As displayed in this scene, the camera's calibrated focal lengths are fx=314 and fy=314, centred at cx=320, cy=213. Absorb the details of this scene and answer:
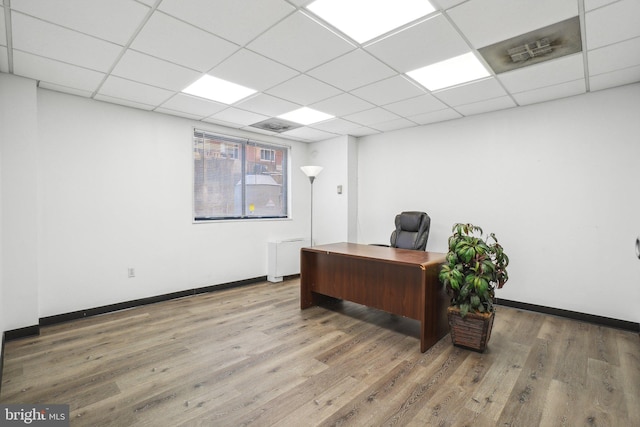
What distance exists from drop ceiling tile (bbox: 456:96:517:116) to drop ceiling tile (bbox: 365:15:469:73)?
1.37 meters

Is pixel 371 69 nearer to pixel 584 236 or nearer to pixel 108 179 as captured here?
pixel 584 236

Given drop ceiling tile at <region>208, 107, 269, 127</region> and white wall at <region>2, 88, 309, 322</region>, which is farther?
drop ceiling tile at <region>208, 107, 269, 127</region>

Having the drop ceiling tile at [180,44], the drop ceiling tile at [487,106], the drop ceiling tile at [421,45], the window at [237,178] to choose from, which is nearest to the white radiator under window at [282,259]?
the window at [237,178]

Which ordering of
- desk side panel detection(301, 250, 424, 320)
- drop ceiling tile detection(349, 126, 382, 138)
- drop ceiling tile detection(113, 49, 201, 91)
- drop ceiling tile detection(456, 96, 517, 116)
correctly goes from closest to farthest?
drop ceiling tile detection(113, 49, 201, 91) < desk side panel detection(301, 250, 424, 320) < drop ceiling tile detection(456, 96, 517, 116) < drop ceiling tile detection(349, 126, 382, 138)

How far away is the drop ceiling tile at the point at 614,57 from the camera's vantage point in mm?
2391

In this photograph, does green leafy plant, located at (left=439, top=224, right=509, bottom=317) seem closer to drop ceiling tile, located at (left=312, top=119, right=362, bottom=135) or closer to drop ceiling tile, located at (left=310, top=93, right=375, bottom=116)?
drop ceiling tile, located at (left=310, top=93, right=375, bottom=116)

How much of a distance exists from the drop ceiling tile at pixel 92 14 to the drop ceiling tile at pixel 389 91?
2.03m

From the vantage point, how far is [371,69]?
9.13 feet

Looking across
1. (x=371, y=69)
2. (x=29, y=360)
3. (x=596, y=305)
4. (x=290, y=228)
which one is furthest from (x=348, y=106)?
(x=29, y=360)

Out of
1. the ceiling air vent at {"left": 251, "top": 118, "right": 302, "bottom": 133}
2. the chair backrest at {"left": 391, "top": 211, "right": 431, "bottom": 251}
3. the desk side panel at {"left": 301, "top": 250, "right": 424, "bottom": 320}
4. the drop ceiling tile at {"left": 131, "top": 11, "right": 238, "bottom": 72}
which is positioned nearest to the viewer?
the drop ceiling tile at {"left": 131, "top": 11, "right": 238, "bottom": 72}

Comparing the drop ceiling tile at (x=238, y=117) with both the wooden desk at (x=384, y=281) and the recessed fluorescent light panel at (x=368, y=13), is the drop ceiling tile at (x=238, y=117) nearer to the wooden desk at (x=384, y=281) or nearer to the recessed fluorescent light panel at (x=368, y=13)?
the wooden desk at (x=384, y=281)

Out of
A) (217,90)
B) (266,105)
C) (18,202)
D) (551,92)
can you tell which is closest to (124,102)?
(217,90)

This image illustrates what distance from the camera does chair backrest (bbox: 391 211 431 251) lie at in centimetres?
392

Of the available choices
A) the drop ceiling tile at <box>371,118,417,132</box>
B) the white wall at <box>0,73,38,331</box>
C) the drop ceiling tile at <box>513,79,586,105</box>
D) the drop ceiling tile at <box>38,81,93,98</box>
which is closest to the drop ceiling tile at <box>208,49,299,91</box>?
the drop ceiling tile at <box>38,81,93,98</box>
